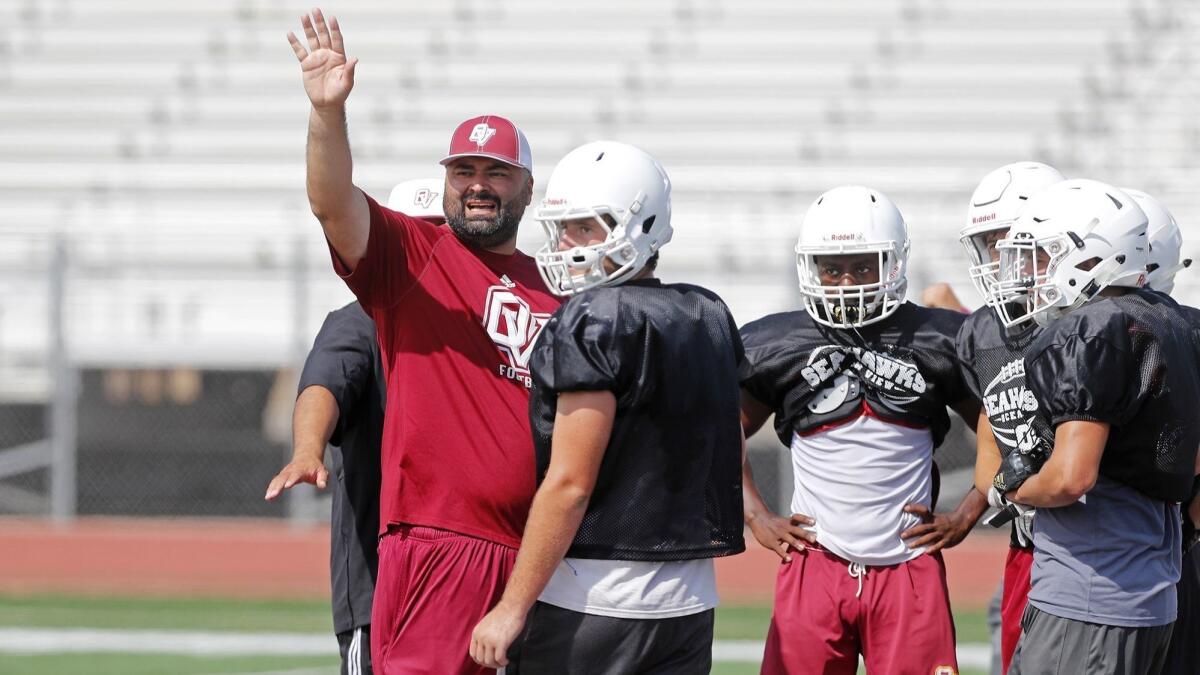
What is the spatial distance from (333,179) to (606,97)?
12254 millimetres

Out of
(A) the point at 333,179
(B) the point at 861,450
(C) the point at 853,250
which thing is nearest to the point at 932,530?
(B) the point at 861,450

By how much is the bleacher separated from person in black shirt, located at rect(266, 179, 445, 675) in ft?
28.4

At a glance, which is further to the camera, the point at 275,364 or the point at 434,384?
the point at 275,364

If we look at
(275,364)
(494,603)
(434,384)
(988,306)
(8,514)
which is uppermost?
(988,306)

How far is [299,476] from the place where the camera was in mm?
3584

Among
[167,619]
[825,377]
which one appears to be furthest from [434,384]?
[167,619]

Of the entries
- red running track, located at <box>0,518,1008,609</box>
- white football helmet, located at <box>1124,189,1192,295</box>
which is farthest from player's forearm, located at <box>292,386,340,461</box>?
red running track, located at <box>0,518,1008,609</box>

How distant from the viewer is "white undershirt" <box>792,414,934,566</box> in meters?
3.98

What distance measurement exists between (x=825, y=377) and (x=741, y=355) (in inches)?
26.8


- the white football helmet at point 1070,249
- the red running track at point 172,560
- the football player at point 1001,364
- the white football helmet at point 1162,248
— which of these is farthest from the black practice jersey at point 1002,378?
the red running track at point 172,560

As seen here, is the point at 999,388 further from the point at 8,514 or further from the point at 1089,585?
the point at 8,514

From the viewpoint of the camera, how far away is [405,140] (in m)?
15.1

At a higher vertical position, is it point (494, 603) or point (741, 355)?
point (741, 355)

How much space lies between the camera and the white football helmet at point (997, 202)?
414 cm
